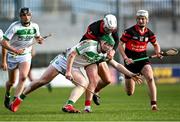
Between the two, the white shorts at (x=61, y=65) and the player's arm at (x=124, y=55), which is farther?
the player's arm at (x=124, y=55)

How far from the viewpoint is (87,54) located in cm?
1588

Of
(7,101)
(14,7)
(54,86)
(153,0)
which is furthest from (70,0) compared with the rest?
(7,101)

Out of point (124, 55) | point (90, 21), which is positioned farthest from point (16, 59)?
point (90, 21)

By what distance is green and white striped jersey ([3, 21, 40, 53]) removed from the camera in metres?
18.0

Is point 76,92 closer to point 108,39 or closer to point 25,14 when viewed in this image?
point 108,39

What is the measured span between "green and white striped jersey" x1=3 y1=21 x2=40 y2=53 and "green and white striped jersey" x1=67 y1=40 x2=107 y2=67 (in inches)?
91.2

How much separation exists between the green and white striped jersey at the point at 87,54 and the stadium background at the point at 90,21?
19351 mm

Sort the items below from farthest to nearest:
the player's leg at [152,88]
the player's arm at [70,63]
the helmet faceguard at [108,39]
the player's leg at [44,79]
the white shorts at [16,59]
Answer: the white shorts at [16,59] < the player's leg at [152,88] < the player's leg at [44,79] < the helmet faceguard at [108,39] < the player's arm at [70,63]

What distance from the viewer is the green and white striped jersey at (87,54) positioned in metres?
15.7

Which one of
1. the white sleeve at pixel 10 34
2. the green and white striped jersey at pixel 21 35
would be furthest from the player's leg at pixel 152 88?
the white sleeve at pixel 10 34

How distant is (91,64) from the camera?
16.3 metres

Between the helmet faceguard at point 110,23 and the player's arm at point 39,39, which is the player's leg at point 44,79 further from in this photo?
the player's arm at point 39,39

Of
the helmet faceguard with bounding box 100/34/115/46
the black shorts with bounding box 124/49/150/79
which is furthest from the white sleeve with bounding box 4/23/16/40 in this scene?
the helmet faceguard with bounding box 100/34/115/46

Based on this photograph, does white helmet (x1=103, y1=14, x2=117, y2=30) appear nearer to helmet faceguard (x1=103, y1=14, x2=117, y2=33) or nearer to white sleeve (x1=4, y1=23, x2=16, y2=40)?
helmet faceguard (x1=103, y1=14, x2=117, y2=33)
